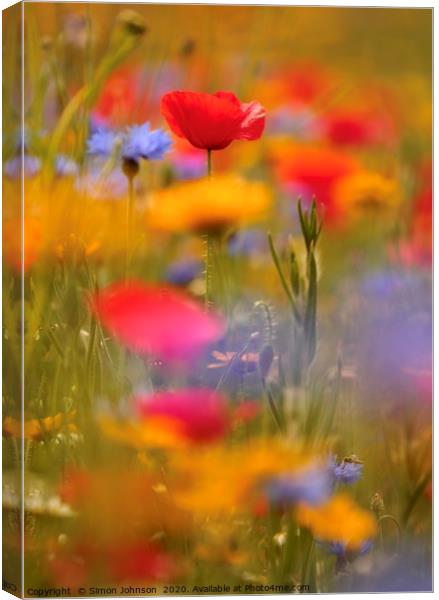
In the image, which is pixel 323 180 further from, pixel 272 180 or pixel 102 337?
pixel 102 337

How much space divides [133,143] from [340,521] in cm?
73

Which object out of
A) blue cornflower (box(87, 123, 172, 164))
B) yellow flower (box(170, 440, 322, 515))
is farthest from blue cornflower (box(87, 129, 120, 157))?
yellow flower (box(170, 440, 322, 515))

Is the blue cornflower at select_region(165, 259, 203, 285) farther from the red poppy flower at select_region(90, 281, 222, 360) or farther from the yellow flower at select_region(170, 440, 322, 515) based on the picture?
the yellow flower at select_region(170, 440, 322, 515)

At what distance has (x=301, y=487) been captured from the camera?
2654 millimetres

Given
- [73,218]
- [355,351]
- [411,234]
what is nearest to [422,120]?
[411,234]

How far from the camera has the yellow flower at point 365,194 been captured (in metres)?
2.71

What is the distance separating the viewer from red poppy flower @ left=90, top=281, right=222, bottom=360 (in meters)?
2.61

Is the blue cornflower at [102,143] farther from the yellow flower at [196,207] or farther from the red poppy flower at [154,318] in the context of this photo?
the red poppy flower at [154,318]

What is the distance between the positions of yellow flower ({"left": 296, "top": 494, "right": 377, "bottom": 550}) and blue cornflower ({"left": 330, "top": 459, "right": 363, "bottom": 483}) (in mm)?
30

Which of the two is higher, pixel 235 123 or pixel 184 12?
pixel 184 12

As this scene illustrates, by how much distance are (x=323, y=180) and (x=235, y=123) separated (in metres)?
0.18

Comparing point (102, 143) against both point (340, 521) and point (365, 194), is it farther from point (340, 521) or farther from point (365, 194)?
point (340, 521)

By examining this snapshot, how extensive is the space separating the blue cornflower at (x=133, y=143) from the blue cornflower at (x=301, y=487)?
578 millimetres

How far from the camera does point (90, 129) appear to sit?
→ 2.65 m
